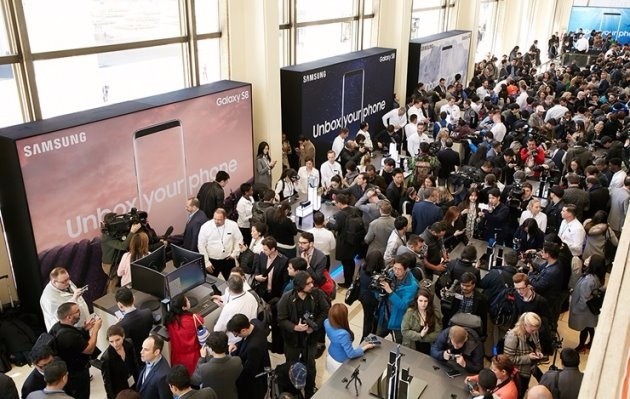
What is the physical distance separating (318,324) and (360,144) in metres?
5.33

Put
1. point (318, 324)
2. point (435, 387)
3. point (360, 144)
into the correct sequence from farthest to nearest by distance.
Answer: point (360, 144)
point (318, 324)
point (435, 387)

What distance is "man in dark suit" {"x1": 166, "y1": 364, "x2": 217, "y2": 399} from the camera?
356 cm

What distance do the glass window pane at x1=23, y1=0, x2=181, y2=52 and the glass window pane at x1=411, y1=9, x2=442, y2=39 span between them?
27.9ft

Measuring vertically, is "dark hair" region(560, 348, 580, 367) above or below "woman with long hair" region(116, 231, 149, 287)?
above

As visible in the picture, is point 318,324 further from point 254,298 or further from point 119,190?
point 119,190

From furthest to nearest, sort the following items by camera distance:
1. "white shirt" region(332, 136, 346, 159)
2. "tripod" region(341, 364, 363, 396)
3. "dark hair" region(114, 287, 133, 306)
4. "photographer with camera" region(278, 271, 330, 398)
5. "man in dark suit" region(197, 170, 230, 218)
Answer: "white shirt" region(332, 136, 346, 159), "man in dark suit" region(197, 170, 230, 218), "photographer with camera" region(278, 271, 330, 398), "dark hair" region(114, 287, 133, 306), "tripod" region(341, 364, 363, 396)

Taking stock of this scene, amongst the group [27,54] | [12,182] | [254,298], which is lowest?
[254,298]

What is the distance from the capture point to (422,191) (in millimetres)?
6824

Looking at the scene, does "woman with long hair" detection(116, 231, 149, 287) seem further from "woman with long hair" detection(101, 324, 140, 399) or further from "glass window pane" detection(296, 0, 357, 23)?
"glass window pane" detection(296, 0, 357, 23)

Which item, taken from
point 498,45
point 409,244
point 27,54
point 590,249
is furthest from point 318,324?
point 498,45

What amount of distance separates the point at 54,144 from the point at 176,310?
8.07ft

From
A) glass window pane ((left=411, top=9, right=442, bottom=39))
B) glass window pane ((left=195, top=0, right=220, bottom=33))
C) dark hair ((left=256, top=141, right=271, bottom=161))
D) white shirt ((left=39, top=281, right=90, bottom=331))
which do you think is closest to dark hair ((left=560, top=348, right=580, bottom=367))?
white shirt ((left=39, top=281, right=90, bottom=331))

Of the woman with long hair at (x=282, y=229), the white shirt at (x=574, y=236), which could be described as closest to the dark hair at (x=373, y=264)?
the woman with long hair at (x=282, y=229)

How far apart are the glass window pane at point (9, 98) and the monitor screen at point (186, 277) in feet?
9.05
